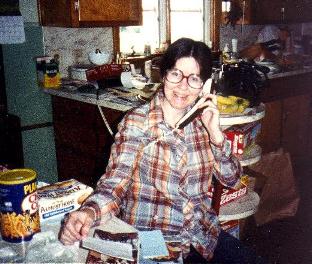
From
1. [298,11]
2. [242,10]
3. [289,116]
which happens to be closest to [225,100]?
[289,116]

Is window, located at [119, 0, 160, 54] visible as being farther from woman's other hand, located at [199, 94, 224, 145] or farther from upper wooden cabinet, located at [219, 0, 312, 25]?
woman's other hand, located at [199, 94, 224, 145]

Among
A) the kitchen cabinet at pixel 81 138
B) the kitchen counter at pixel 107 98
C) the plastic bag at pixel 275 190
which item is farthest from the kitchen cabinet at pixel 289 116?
the kitchen cabinet at pixel 81 138

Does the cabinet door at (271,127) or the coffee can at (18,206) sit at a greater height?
the coffee can at (18,206)

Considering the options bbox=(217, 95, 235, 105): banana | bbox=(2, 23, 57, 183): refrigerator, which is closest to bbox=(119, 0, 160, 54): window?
bbox=(2, 23, 57, 183): refrigerator

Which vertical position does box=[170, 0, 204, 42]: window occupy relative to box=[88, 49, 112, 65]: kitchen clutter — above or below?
above

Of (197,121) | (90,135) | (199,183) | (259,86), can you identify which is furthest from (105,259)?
(90,135)

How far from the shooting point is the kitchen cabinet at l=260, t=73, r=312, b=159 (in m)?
3.96

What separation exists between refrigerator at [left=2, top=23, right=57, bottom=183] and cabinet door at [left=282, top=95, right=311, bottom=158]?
7.82 feet

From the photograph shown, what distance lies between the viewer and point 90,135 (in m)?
2.95

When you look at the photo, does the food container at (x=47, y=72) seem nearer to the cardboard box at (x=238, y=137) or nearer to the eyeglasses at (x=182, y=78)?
the cardboard box at (x=238, y=137)

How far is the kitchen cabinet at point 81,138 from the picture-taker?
2.85 m

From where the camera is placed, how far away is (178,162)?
1.50 metres

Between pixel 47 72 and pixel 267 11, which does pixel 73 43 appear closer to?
pixel 47 72

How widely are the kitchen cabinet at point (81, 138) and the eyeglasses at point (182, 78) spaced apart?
1.13 metres
